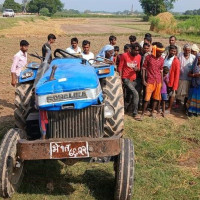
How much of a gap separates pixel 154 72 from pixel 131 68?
532 mm

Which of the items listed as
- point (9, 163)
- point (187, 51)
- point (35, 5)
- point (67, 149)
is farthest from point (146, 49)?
point (35, 5)

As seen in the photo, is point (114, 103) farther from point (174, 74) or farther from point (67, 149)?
point (174, 74)

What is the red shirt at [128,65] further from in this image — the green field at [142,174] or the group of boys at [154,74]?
the green field at [142,174]

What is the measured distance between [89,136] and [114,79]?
1.68m

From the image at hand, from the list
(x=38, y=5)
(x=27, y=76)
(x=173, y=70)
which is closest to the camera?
(x=27, y=76)

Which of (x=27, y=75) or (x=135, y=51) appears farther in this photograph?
(x=135, y=51)

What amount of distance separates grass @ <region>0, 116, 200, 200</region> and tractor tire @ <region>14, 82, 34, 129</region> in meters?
0.64

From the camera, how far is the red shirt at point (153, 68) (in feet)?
24.0

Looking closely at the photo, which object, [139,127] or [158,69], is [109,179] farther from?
[158,69]

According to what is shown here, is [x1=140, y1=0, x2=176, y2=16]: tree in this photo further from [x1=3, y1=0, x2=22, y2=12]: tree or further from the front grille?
the front grille

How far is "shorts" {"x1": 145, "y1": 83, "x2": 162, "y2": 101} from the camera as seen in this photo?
746cm

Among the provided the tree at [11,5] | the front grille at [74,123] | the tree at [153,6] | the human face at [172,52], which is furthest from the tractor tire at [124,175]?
the tree at [11,5]

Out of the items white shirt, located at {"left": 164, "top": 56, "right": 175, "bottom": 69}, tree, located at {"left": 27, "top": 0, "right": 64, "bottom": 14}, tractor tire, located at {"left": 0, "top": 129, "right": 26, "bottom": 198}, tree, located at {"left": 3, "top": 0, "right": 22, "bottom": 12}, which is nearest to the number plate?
tractor tire, located at {"left": 0, "top": 129, "right": 26, "bottom": 198}

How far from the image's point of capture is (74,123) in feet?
13.4
